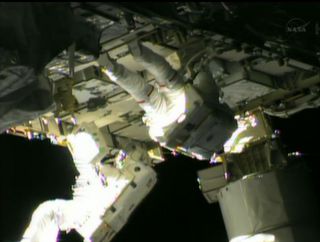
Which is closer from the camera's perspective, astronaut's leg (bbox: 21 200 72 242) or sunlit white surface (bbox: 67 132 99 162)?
astronaut's leg (bbox: 21 200 72 242)

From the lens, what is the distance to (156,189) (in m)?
9.48

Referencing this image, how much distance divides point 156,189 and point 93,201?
457cm

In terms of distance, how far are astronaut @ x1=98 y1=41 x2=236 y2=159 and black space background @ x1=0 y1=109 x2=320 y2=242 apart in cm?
367

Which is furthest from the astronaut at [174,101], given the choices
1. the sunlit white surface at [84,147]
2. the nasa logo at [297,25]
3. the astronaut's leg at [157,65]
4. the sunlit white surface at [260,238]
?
the sunlit white surface at [260,238]

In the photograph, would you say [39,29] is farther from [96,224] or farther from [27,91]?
[96,224]

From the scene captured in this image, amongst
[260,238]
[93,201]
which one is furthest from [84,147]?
[260,238]

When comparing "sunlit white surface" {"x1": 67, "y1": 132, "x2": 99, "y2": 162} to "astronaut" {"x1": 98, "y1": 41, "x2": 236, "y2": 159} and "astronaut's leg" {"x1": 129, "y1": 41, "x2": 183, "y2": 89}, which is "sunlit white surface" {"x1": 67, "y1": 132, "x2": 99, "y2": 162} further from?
"astronaut's leg" {"x1": 129, "y1": 41, "x2": 183, "y2": 89}

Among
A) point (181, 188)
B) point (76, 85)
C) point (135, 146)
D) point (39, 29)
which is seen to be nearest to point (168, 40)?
point (76, 85)

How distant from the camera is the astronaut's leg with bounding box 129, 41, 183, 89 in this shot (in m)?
A: 4.23

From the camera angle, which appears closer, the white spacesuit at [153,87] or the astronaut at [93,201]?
the white spacesuit at [153,87]

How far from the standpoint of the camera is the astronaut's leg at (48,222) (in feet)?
15.2

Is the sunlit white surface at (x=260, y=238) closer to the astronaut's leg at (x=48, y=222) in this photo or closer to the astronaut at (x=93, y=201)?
the astronaut at (x=93, y=201)

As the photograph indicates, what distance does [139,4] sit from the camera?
375cm

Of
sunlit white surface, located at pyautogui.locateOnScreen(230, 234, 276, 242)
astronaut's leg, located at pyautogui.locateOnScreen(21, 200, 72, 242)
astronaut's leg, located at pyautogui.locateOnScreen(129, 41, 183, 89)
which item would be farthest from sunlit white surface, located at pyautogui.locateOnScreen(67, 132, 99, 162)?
sunlit white surface, located at pyautogui.locateOnScreen(230, 234, 276, 242)
